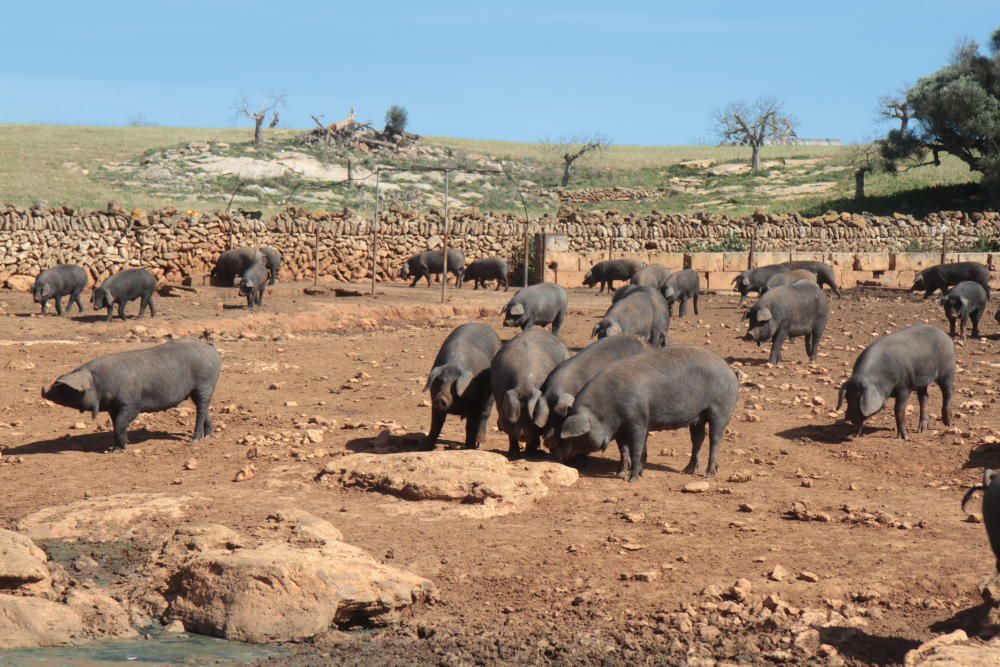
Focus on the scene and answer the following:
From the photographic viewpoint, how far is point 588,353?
440 inches

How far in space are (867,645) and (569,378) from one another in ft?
15.0

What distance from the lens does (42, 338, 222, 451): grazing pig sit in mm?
→ 11078

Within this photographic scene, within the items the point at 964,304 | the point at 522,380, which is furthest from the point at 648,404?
the point at 964,304

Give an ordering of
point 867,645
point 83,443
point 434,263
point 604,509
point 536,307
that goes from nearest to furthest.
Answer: point 867,645 < point 604,509 < point 83,443 < point 536,307 < point 434,263

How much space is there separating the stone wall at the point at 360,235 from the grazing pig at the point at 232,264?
0.77m

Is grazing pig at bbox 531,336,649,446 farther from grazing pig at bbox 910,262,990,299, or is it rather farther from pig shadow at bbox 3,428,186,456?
grazing pig at bbox 910,262,990,299

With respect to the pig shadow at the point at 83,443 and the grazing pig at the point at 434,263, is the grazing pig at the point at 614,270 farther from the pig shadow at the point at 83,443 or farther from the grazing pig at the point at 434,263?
the pig shadow at the point at 83,443

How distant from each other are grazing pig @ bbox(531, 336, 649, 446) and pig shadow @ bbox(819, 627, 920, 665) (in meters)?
3.81

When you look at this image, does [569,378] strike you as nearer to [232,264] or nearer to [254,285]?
[254,285]

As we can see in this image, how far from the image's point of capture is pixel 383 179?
52.2 meters

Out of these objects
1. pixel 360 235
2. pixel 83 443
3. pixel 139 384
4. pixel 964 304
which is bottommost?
pixel 83 443

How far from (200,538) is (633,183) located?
5418cm

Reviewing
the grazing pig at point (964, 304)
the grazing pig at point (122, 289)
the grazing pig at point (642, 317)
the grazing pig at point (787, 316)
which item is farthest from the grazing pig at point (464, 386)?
the grazing pig at point (964, 304)

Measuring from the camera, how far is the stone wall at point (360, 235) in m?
27.6
